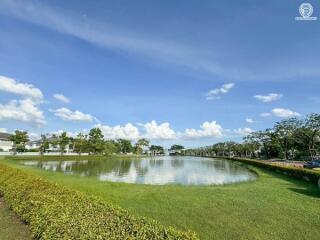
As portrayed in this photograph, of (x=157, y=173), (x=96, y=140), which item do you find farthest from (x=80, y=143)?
(x=157, y=173)

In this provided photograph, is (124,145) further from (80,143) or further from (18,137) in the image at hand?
(18,137)

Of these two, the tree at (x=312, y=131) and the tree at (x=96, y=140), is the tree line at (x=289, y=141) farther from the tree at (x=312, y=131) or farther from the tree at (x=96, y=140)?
the tree at (x=96, y=140)

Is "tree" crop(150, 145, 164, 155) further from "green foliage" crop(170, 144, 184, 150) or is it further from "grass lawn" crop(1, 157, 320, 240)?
"grass lawn" crop(1, 157, 320, 240)

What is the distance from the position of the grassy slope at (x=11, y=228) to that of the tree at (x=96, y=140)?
54.1 metres

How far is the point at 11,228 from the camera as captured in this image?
611 cm

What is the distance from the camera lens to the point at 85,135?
61.9 metres

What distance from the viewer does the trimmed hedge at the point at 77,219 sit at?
11.5ft

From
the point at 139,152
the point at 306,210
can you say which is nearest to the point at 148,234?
the point at 306,210

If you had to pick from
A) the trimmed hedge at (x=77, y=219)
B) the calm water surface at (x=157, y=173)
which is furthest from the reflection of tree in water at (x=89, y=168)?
the trimmed hedge at (x=77, y=219)

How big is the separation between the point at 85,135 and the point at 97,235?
6098 centimetres

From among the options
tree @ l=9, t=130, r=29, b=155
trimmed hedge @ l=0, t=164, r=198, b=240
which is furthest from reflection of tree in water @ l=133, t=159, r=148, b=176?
tree @ l=9, t=130, r=29, b=155

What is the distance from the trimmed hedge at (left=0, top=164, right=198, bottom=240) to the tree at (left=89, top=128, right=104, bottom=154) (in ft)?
178

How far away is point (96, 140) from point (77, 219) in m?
58.4

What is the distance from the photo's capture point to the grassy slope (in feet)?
18.3
